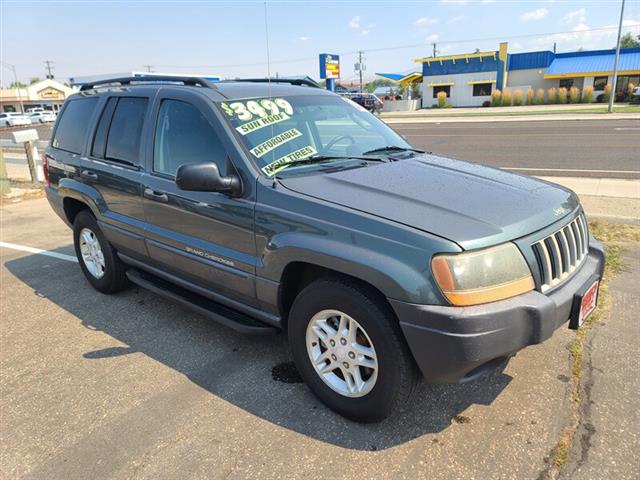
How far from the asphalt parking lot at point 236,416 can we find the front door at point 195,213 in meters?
0.60

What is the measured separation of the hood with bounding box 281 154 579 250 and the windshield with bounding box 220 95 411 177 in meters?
0.27

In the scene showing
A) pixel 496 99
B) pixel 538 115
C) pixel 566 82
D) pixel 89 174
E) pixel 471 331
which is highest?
pixel 566 82

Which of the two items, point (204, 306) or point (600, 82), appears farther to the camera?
point (600, 82)

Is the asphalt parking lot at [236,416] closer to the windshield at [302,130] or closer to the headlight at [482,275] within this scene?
the headlight at [482,275]

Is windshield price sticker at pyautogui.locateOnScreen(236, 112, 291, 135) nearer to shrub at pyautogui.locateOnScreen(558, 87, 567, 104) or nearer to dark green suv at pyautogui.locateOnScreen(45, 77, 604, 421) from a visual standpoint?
dark green suv at pyautogui.locateOnScreen(45, 77, 604, 421)

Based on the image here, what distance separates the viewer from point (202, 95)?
11.4 feet

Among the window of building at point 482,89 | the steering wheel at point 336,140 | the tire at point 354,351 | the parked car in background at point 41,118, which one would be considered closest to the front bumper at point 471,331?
the tire at point 354,351

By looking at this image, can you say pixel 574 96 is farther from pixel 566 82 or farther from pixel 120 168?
pixel 120 168

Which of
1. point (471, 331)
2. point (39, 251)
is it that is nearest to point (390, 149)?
point (471, 331)

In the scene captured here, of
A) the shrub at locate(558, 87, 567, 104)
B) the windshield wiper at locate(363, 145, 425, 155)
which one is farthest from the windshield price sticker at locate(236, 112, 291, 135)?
the shrub at locate(558, 87, 567, 104)

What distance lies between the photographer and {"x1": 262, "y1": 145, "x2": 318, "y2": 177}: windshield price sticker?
3.12 metres

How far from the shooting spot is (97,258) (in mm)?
4855

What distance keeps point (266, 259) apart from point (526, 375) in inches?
71.8

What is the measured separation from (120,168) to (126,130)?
12.9 inches
